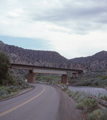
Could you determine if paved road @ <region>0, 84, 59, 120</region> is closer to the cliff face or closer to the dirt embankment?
the dirt embankment

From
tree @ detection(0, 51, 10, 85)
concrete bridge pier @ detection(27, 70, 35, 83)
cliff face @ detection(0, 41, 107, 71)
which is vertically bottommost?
concrete bridge pier @ detection(27, 70, 35, 83)

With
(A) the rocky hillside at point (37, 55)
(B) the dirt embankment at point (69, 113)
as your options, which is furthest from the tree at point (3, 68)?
(A) the rocky hillside at point (37, 55)

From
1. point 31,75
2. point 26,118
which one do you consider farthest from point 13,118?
point 31,75

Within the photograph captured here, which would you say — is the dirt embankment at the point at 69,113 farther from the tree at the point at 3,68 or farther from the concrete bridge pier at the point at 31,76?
the concrete bridge pier at the point at 31,76

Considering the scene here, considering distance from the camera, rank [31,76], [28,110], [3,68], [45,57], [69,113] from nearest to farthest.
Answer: [69,113], [28,110], [3,68], [31,76], [45,57]

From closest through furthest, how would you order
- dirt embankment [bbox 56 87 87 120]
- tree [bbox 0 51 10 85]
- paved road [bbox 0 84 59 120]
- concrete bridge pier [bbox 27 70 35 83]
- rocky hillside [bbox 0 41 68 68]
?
paved road [bbox 0 84 59 120] < dirt embankment [bbox 56 87 87 120] < tree [bbox 0 51 10 85] < concrete bridge pier [bbox 27 70 35 83] < rocky hillside [bbox 0 41 68 68]

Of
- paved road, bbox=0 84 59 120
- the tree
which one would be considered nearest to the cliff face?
the tree

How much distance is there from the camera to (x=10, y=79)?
121 feet

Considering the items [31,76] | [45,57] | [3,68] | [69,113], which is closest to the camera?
[69,113]

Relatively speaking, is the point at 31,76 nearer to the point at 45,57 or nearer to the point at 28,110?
the point at 28,110

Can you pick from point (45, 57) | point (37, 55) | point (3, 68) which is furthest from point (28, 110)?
point (37, 55)

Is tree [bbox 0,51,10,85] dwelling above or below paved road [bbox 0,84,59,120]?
above

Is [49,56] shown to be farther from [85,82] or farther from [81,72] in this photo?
[85,82]

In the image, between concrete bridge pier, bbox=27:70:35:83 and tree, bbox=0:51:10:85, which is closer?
tree, bbox=0:51:10:85
